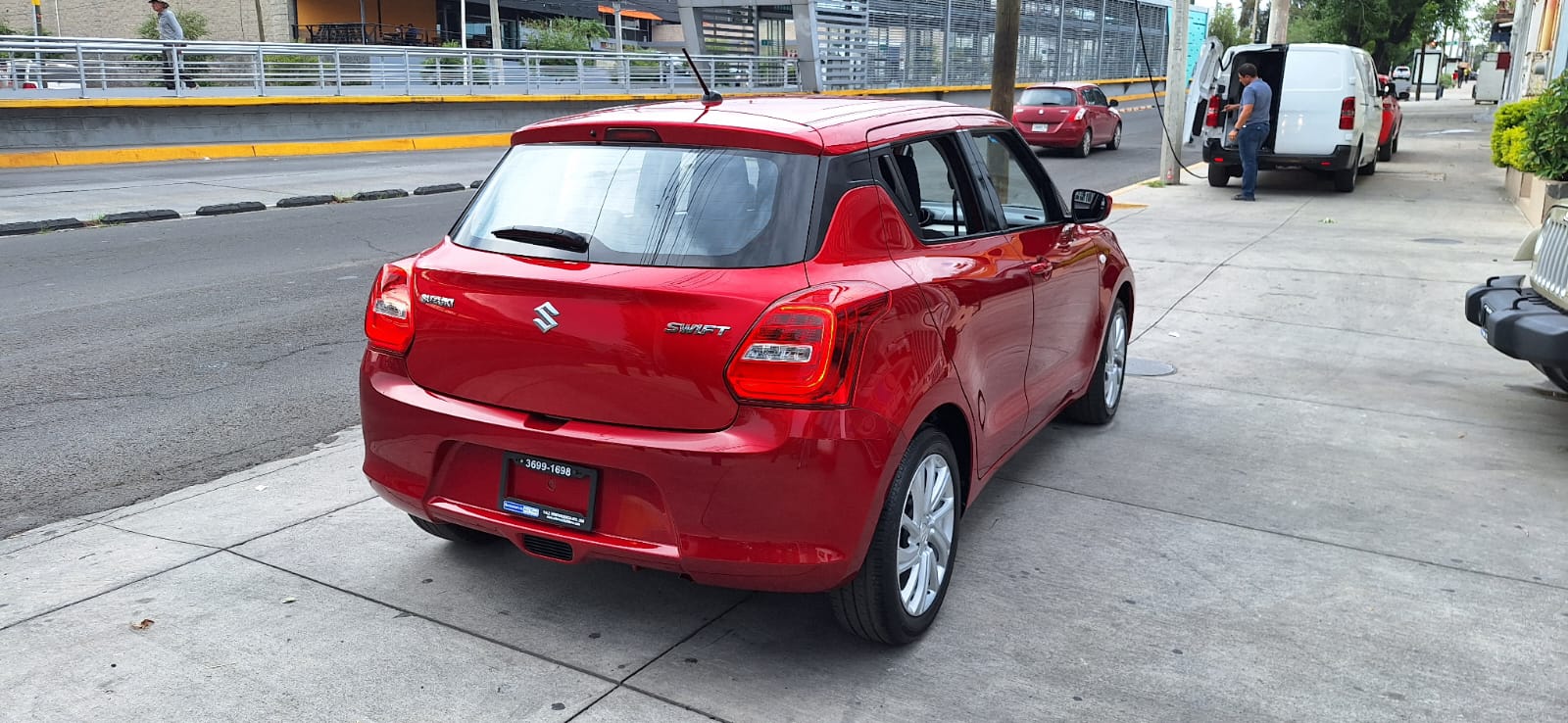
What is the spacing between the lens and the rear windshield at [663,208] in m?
3.40

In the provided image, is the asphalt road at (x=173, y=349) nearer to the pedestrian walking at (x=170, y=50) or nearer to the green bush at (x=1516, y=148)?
the pedestrian walking at (x=170, y=50)

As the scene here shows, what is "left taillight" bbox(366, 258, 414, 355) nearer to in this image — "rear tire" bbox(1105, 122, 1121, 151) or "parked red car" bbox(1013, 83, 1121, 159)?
"parked red car" bbox(1013, 83, 1121, 159)

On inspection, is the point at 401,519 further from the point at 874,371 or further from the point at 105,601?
the point at 874,371

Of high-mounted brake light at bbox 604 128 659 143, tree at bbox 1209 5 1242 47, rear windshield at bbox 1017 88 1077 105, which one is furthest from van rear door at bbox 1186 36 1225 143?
tree at bbox 1209 5 1242 47

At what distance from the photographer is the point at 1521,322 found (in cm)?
550

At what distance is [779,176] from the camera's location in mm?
3502

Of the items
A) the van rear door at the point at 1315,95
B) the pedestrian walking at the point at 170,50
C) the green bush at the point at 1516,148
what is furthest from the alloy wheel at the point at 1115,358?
the pedestrian walking at the point at 170,50

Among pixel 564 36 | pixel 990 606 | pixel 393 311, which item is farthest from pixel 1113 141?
pixel 393 311

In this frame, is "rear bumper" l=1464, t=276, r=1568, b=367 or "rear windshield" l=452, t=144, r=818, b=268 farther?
"rear bumper" l=1464, t=276, r=1568, b=367

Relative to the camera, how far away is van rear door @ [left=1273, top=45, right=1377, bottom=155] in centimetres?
1625

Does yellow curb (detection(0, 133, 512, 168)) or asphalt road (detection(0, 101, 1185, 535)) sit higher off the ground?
yellow curb (detection(0, 133, 512, 168))

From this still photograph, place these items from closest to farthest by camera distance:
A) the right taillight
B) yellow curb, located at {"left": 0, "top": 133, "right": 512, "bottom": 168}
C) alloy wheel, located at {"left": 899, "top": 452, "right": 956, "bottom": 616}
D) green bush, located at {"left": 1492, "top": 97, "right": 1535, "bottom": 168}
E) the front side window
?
the right taillight
alloy wheel, located at {"left": 899, "top": 452, "right": 956, "bottom": 616}
the front side window
green bush, located at {"left": 1492, "top": 97, "right": 1535, "bottom": 168}
yellow curb, located at {"left": 0, "top": 133, "right": 512, "bottom": 168}

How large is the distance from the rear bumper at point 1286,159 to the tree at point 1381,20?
27430 mm

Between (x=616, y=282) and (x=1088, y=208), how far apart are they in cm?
260
